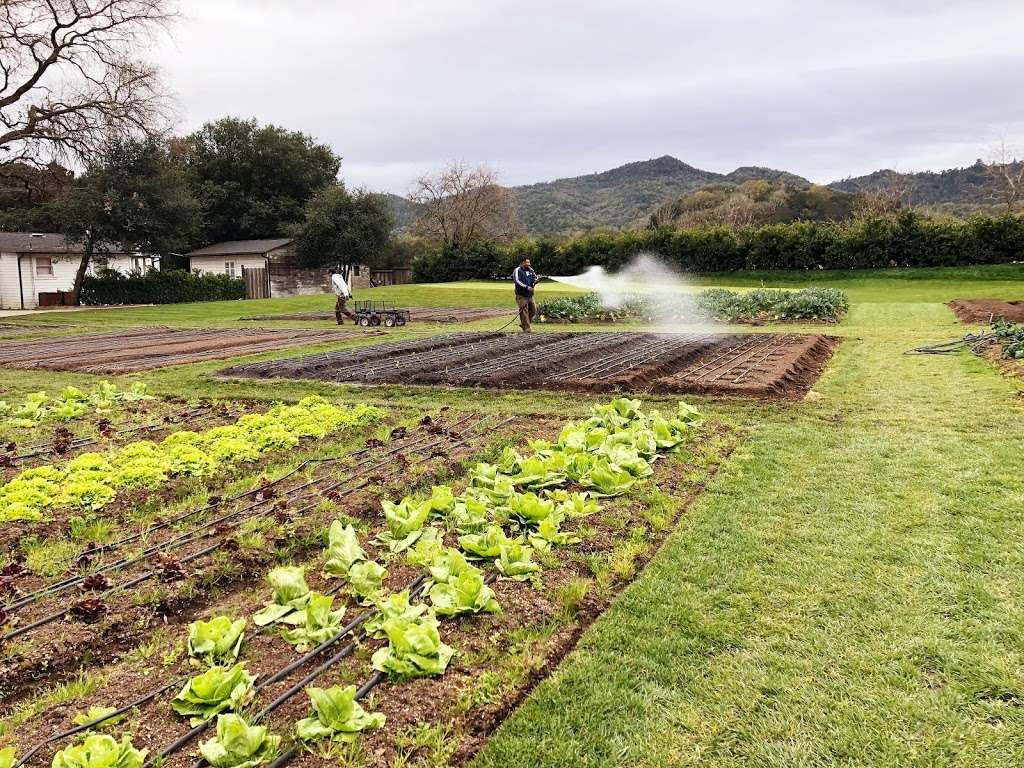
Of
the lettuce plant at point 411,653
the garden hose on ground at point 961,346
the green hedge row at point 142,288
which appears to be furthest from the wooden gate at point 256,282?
the lettuce plant at point 411,653

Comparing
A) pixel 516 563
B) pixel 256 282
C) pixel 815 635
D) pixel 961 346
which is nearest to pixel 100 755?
pixel 516 563

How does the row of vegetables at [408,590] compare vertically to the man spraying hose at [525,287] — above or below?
below

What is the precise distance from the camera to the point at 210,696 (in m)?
2.67

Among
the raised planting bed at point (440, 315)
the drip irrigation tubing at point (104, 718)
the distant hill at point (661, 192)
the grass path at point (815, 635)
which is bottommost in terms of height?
the grass path at point (815, 635)

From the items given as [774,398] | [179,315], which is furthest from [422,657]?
[179,315]

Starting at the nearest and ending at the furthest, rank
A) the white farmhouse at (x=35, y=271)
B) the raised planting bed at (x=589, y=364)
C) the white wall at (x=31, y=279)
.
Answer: the raised planting bed at (x=589, y=364) → the white farmhouse at (x=35, y=271) → the white wall at (x=31, y=279)

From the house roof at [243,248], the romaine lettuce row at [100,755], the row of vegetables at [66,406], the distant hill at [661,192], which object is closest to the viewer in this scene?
the romaine lettuce row at [100,755]

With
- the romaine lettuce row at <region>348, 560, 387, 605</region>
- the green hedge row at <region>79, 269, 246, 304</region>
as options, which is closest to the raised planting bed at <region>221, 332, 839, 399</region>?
the romaine lettuce row at <region>348, 560, 387, 605</region>

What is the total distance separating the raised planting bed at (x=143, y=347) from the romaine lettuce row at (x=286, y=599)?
1041cm

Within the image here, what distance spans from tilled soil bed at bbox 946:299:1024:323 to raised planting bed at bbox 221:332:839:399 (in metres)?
4.86

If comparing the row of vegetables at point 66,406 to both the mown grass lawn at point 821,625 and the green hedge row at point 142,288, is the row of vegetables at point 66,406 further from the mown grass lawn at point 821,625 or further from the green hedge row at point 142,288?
the green hedge row at point 142,288

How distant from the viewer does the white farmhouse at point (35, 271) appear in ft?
118

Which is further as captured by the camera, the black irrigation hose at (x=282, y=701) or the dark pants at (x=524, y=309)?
the dark pants at (x=524, y=309)

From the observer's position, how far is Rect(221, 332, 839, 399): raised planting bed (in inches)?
389
